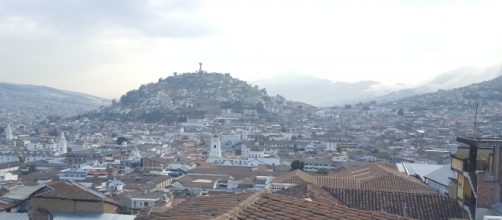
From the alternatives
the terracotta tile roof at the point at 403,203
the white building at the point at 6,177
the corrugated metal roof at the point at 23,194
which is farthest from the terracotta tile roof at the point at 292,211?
the white building at the point at 6,177

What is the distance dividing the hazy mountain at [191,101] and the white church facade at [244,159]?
162ft

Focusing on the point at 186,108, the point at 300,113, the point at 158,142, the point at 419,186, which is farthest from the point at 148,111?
the point at 419,186

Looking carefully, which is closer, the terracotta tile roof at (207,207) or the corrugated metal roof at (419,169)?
the terracotta tile roof at (207,207)

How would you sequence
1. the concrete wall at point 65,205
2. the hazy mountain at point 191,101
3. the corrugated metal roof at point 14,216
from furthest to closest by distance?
1. the hazy mountain at point 191,101
2. the corrugated metal roof at point 14,216
3. the concrete wall at point 65,205

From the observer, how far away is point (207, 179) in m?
38.5

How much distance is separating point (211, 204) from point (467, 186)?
5.55m

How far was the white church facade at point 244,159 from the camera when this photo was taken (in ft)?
A: 170

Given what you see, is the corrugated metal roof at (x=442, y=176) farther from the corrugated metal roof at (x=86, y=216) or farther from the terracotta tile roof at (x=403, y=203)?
the corrugated metal roof at (x=86, y=216)

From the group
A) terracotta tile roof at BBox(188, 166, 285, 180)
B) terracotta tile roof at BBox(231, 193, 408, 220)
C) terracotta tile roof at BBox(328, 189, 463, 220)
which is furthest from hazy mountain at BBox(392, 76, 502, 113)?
terracotta tile roof at BBox(231, 193, 408, 220)

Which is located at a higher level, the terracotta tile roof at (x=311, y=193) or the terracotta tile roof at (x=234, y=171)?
the terracotta tile roof at (x=311, y=193)

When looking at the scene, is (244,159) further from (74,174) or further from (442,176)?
(442,176)

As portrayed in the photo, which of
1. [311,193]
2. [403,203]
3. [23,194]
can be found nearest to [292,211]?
[311,193]

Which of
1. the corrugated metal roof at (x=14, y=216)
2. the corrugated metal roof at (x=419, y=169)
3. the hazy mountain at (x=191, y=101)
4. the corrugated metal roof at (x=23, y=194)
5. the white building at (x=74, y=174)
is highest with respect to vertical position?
the hazy mountain at (x=191, y=101)

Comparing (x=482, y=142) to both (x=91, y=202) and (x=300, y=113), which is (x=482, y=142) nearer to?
(x=91, y=202)
